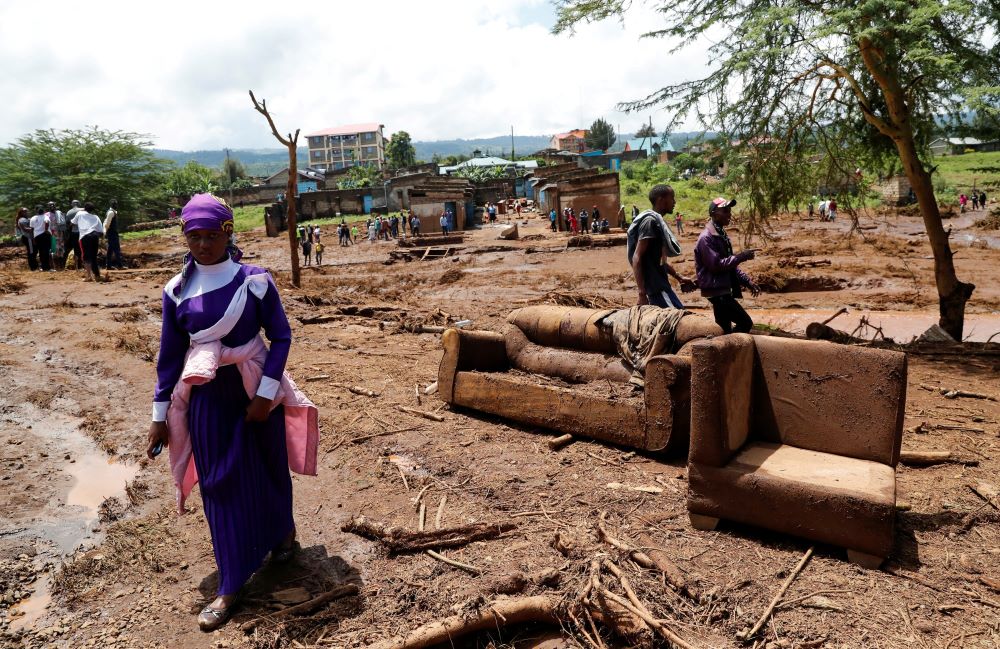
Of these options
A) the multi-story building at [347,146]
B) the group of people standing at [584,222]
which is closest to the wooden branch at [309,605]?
the group of people standing at [584,222]

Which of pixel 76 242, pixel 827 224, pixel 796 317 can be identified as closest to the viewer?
pixel 796 317

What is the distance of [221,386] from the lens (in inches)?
124

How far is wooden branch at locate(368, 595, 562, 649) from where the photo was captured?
2.84 metres

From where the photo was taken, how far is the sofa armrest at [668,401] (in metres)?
4.46

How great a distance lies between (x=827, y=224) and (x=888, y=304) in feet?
51.8

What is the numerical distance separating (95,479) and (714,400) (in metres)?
4.49

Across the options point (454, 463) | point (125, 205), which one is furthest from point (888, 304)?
point (125, 205)

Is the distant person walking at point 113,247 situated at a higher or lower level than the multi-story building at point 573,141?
lower

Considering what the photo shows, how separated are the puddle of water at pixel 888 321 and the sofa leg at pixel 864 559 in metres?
6.81

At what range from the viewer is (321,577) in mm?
3455

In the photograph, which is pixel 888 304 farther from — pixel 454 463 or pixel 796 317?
pixel 454 463

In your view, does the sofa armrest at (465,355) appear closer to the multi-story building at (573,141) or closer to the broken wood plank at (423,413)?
the broken wood plank at (423,413)

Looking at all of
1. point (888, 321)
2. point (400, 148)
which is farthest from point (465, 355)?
point (400, 148)

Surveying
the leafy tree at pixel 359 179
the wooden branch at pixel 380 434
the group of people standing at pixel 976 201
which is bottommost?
the wooden branch at pixel 380 434
